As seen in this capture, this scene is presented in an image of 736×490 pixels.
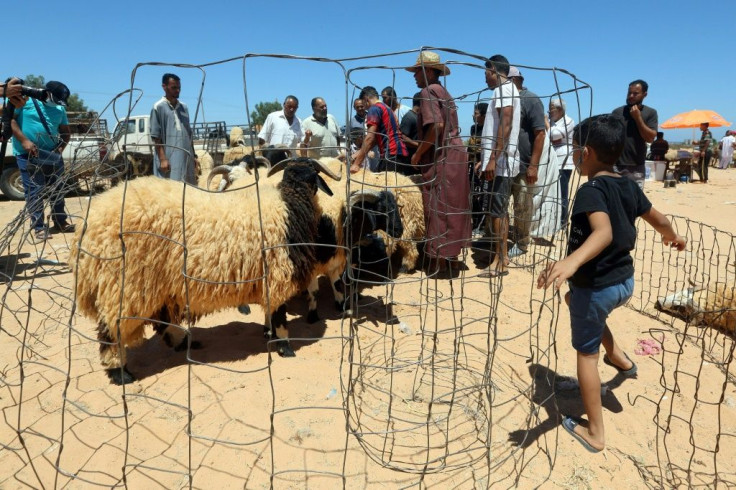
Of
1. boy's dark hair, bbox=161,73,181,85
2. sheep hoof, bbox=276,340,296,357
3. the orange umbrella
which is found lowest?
sheep hoof, bbox=276,340,296,357

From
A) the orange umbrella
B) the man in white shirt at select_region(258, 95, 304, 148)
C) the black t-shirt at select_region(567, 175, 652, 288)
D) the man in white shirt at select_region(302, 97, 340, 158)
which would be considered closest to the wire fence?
the black t-shirt at select_region(567, 175, 652, 288)

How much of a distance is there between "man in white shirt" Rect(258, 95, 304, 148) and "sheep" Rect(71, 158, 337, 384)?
3.53 m

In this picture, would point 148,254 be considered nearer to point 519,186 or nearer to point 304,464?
point 304,464

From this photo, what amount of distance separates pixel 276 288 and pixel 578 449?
2448mm

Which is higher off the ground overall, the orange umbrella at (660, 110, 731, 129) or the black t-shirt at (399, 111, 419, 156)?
the orange umbrella at (660, 110, 731, 129)

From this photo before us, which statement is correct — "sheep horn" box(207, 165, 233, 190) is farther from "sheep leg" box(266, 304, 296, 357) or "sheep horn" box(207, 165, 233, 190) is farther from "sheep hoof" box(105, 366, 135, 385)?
"sheep hoof" box(105, 366, 135, 385)

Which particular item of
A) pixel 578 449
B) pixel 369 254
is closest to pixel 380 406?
pixel 578 449

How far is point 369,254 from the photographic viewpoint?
5.25 metres

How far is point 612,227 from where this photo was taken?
101 inches

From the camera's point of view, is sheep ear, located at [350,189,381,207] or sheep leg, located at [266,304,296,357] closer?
Answer: sheep leg, located at [266,304,296,357]

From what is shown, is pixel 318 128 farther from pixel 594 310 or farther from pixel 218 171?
pixel 594 310

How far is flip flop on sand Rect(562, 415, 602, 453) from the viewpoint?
270 cm

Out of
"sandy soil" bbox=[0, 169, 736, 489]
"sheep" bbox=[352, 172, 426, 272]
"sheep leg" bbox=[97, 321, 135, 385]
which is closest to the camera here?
"sandy soil" bbox=[0, 169, 736, 489]

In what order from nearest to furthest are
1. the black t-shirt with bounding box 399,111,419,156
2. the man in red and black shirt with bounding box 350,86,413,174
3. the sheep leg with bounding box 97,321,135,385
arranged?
the sheep leg with bounding box 97,321,135,385 < the man in red and black shirt with bounding box 350,86,413,174 < the black t-shirt with bounding box 399,111,419,156
